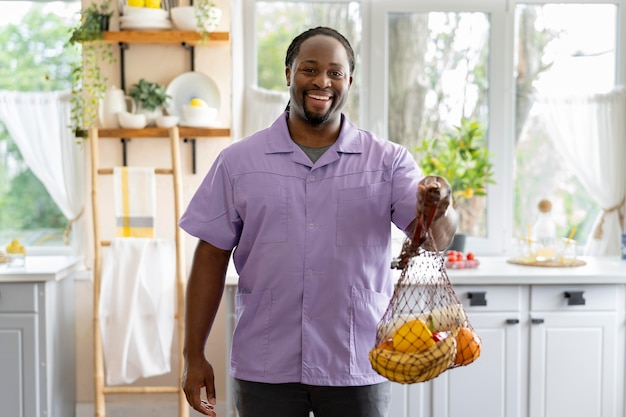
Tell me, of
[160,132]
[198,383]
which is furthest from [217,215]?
[160,132]

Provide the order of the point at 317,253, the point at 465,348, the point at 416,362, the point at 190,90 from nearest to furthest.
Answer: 1. the point at 416,362
2. the point at 465,348
3. the point at 317,253
4. the point at 190,90

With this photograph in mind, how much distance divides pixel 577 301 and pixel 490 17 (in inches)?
59.0

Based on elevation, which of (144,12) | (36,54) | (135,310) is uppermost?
(144,12)

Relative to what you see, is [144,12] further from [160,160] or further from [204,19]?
[160,160]

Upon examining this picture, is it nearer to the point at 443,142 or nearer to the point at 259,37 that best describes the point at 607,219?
the point at 443,142

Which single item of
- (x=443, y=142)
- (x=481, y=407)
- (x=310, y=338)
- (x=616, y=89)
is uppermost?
(x=616, y=89)

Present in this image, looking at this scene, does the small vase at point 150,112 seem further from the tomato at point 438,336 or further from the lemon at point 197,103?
the tomato at point 438,336

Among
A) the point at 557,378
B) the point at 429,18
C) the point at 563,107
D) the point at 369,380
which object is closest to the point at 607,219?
the point at 563,107

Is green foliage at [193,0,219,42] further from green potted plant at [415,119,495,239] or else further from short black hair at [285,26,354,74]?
short black hair at [285,26,354,74]

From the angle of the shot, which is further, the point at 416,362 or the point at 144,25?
the point at 144,25

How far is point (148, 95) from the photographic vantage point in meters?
3.40

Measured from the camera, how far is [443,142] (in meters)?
3.91

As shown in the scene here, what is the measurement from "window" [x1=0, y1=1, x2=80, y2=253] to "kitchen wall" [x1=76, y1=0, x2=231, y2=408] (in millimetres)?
374

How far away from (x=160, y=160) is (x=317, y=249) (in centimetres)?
196
